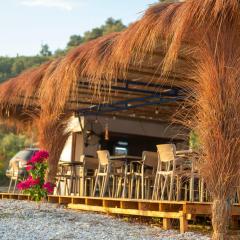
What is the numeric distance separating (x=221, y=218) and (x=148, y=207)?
2.26 m

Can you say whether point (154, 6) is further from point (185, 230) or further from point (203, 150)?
point (185, 230)

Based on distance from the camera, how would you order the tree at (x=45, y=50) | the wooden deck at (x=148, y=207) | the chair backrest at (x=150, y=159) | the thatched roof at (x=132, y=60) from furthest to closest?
the tree at (x=45, y=50), the chair backrest at (x=150, y=159), the wooden deck at (x=148, y=207), the thatched roof at (x=132, y=60)

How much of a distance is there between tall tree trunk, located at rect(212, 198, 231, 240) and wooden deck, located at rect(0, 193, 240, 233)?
2.82 ft

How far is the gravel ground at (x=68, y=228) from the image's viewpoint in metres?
6.68

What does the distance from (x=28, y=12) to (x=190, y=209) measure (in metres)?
15.6

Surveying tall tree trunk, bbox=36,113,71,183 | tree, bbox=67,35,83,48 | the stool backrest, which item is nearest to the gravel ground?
the stool backrest

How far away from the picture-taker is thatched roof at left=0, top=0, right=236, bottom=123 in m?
6.50

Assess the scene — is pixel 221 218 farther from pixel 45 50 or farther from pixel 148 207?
pixel 45 50

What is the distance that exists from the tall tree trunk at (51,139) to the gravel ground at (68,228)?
237 cm

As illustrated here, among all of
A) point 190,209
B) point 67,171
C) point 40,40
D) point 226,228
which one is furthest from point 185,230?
point 40,40

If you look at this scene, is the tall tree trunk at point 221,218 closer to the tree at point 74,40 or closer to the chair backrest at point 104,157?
the chair backrest at point 104,157

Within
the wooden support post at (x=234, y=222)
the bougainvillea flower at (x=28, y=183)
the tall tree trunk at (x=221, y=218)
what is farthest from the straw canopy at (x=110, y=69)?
the wooden support post at (x=234, y=222)

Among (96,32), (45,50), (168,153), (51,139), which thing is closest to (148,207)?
(168,153)

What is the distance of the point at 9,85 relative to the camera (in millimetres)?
11906
